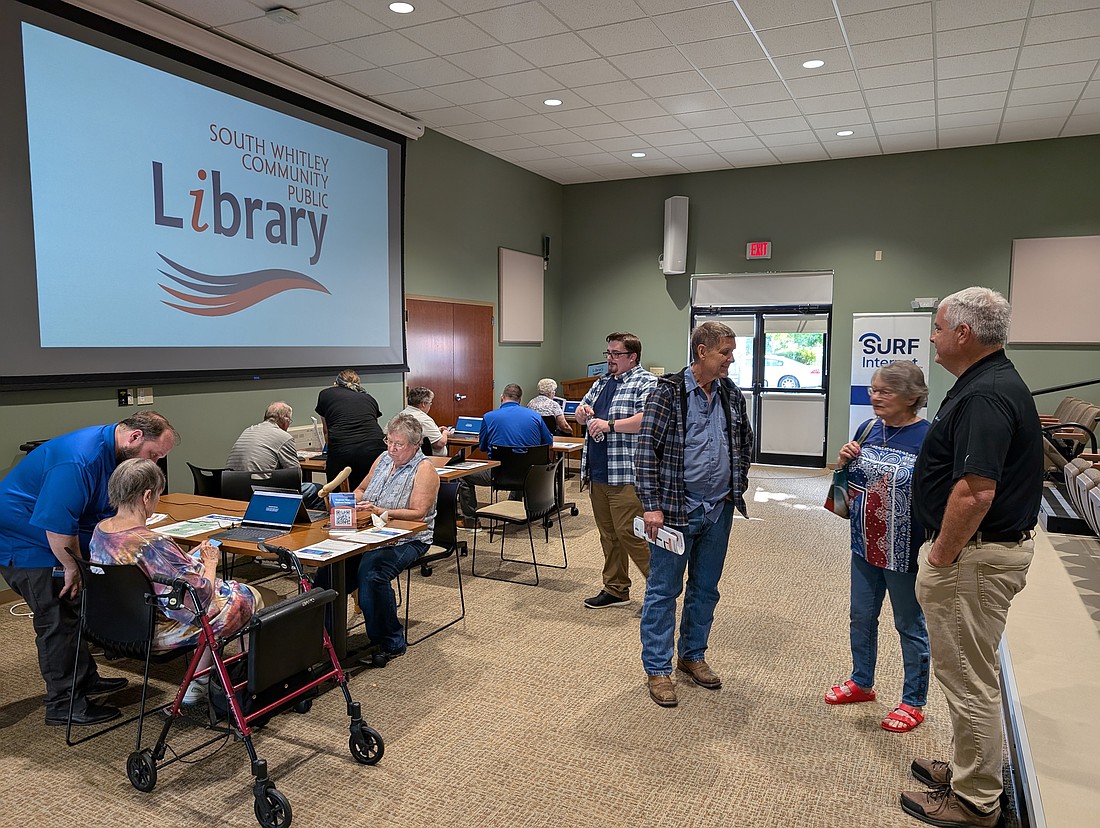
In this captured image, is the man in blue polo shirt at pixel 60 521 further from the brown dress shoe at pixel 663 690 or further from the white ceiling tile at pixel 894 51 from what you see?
the white ceiling tile at pixel 894 51

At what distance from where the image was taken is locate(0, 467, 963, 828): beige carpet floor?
2625 millimetres

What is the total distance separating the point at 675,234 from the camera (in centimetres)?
1028

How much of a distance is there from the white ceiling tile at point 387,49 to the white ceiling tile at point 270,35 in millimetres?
296

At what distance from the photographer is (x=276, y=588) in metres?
5.00

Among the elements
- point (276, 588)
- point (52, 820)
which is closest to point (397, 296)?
point (276, 588)

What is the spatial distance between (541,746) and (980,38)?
19.3 feet

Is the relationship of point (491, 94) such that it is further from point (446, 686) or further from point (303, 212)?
point (446, 686)

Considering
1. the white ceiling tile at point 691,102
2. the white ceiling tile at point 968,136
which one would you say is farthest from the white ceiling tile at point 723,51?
the white ceiling tile at point 968,136

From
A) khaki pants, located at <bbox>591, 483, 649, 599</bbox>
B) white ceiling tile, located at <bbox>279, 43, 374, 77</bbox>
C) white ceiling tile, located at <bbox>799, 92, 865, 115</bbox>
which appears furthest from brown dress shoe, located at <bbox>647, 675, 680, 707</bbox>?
white ceiling tile, located at <bbox>799, 92, 865, 115</bbox>

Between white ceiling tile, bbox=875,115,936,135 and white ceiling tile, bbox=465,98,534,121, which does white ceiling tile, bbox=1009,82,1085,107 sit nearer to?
white ceiling tile, bbox=875,115,936,135

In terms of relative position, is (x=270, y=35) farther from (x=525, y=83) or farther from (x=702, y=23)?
(x=702, y=23)

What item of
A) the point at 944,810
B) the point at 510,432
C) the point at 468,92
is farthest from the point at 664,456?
the point at 468,92

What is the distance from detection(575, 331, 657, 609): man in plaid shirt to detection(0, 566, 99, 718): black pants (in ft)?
8.75

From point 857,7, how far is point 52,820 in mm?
6170
